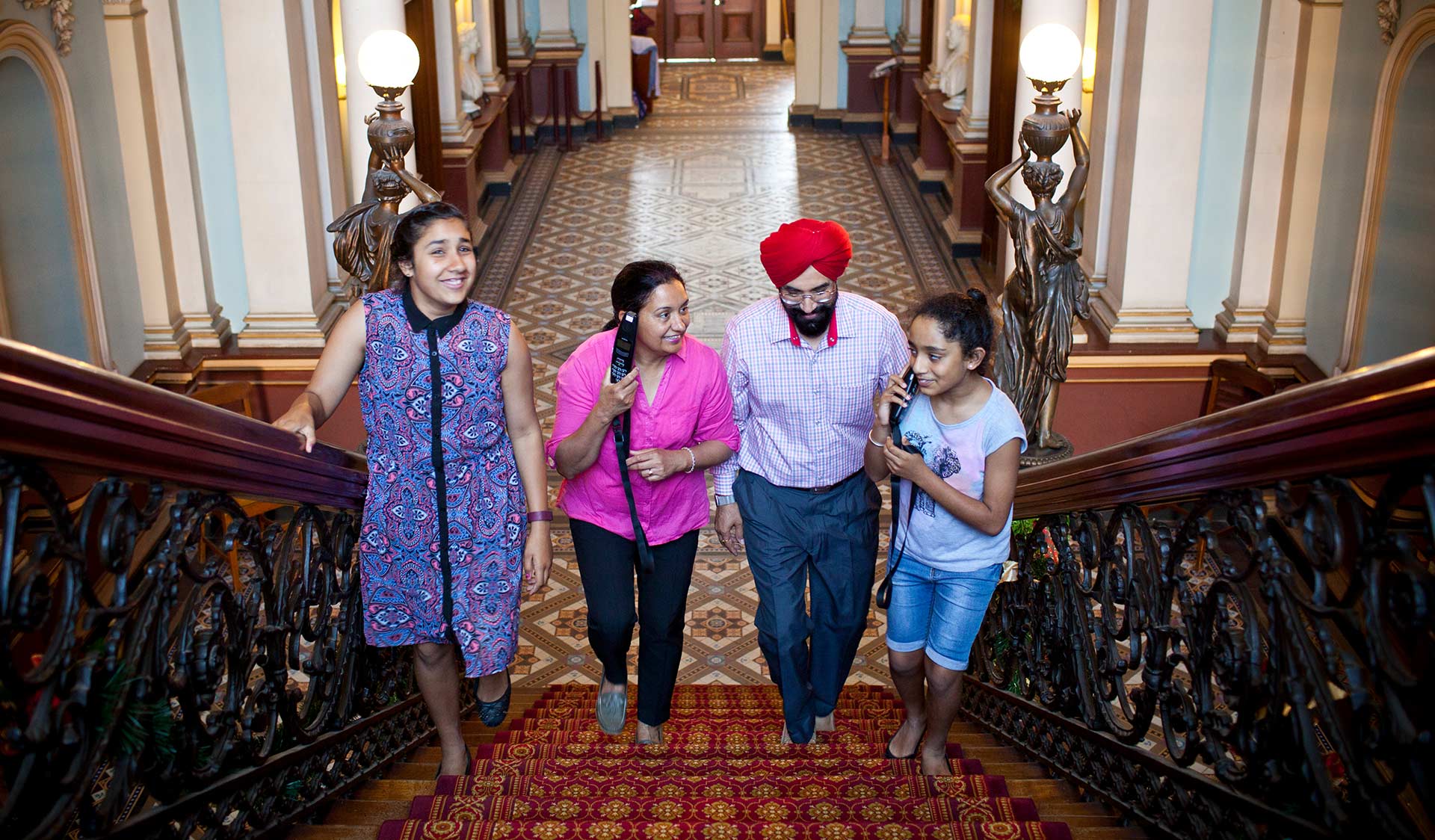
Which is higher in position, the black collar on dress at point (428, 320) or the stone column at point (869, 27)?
the stone column at point (869, 27)

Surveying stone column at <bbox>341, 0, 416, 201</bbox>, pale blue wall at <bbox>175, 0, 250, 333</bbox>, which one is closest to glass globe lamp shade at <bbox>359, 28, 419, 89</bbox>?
pale blue wall at <bbox>175, 0, 250, 333</bbox>

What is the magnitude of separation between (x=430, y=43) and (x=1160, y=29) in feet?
20.8

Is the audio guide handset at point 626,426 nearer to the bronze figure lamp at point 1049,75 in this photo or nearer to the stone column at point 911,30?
the bronze figure lamp at point 1049,75

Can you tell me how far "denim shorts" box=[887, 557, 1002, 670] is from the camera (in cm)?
367

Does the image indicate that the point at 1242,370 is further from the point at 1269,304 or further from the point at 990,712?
the point at 990,712

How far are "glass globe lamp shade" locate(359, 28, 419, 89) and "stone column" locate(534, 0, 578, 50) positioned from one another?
11129mm

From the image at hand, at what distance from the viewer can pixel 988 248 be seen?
11.4 m

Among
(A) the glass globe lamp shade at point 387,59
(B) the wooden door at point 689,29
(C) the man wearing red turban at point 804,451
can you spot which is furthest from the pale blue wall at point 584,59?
(C) the man wearing red turban at point 804,451

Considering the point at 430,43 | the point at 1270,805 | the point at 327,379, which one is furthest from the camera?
the point at 430,43

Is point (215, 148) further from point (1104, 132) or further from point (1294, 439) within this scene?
point (1294, 439)

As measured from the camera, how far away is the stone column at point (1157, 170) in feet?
23.7

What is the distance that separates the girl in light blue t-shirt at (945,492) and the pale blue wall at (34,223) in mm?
4315

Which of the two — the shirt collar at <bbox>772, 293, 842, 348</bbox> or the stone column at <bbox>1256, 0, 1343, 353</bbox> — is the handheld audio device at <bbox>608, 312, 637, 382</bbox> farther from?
the stone column at <bbox>1256, 0, 1343, 353</bbox>

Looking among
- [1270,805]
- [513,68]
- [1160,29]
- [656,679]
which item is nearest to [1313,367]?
[1160,29]
